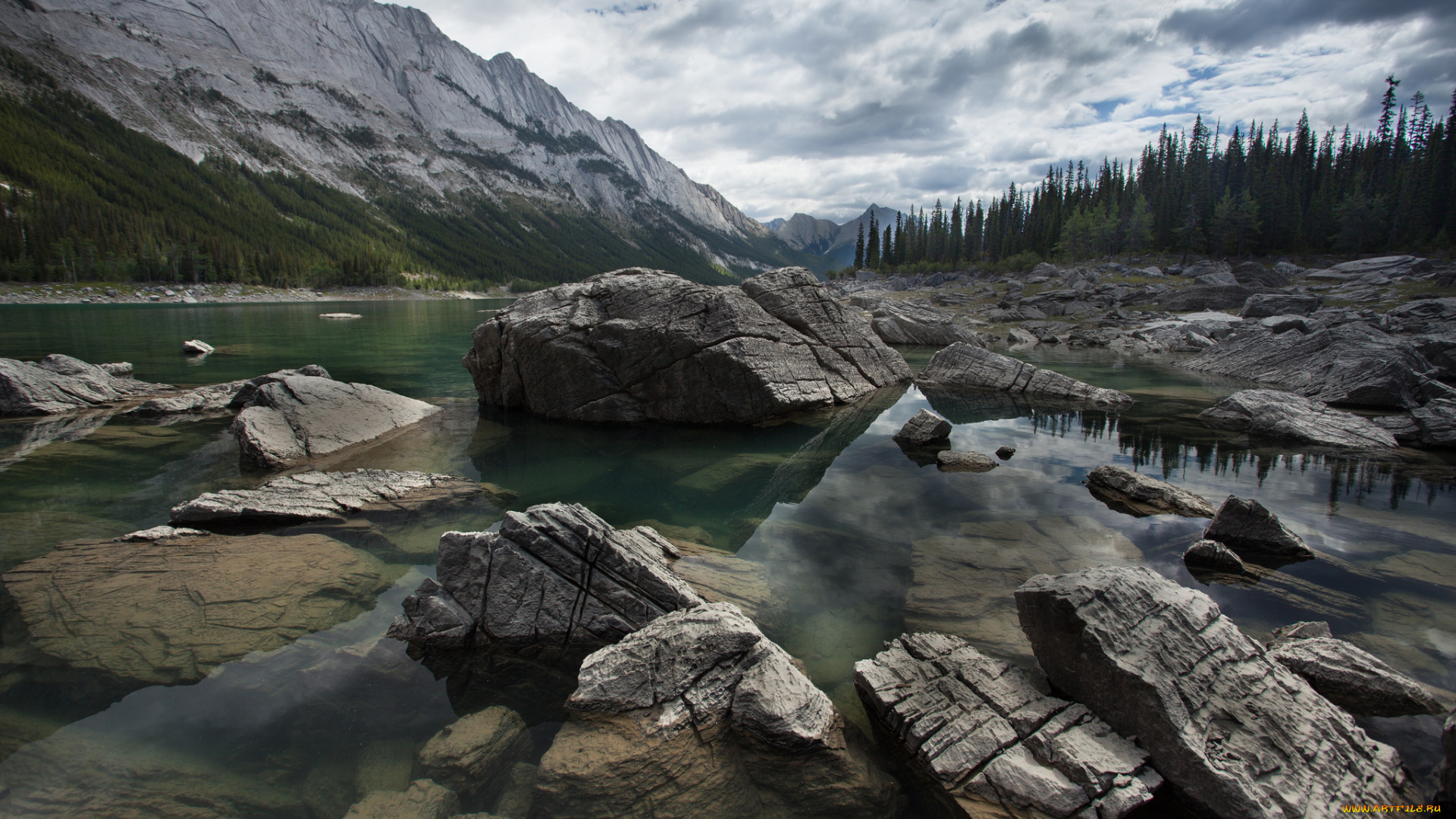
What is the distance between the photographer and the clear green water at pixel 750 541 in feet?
18.0

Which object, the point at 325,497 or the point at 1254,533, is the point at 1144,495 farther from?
the point at 325,497

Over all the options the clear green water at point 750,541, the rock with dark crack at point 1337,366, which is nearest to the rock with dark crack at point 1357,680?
the clear green water at point 750,541

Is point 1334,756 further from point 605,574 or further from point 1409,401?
point 1409,401

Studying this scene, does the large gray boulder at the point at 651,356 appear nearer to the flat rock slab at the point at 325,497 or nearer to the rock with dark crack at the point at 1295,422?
the flat rock slab at the point at 325,497

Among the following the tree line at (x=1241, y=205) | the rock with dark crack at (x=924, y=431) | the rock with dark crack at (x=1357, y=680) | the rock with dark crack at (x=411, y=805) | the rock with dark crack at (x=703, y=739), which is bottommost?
the rock with dark crack at (x=411, y=805)

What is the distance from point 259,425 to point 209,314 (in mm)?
70140

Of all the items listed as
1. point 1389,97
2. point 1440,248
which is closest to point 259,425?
point 1440,248

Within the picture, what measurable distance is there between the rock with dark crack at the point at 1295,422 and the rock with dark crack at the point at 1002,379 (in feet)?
10.8

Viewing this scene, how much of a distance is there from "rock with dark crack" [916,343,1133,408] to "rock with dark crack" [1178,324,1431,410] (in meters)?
6.58

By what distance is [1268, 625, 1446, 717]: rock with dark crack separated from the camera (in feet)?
18.2

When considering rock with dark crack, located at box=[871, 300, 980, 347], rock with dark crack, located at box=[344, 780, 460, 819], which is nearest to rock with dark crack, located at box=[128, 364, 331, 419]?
rock with dark crack, located at box=[344, 780, 460, 819]

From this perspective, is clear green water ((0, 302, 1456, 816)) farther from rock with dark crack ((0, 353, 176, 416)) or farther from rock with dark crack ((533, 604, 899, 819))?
rock with dark crack ((0, 353, 176, 416))

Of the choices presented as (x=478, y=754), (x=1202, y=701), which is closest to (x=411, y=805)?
(x=478, y=754)

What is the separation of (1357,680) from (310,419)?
19.5m
